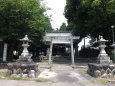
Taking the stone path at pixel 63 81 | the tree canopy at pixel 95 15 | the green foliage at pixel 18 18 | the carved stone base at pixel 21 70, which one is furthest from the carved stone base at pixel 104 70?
the green foliage at pixel 18 18

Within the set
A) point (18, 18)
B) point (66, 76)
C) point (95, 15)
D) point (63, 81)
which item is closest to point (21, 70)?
point (63, 81)

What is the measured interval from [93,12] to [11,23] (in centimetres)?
1042

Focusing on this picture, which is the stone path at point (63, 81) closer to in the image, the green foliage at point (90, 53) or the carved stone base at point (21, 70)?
the carved stone base at point (21, 70)

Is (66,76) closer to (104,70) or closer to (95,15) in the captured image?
(104,70)

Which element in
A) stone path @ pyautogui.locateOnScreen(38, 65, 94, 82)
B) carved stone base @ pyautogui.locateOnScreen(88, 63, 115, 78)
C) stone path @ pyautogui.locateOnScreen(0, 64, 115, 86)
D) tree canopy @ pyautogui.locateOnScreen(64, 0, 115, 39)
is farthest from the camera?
tree canopy @ pyautogui.locateOnScreen(64, 0, 115, 39)

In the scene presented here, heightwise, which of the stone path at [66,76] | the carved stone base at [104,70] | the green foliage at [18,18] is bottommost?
the stone path at [66,76]

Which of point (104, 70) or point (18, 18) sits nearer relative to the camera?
point (104, 70)

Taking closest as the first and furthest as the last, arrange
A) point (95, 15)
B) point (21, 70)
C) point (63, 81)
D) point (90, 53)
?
point (63, 81)
point (21, 70)
point (95, 15)
point (90, 53)

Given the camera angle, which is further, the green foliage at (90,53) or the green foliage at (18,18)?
the green foliage at (90,53)

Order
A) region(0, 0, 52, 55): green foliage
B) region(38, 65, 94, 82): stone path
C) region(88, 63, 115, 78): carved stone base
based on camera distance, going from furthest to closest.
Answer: region(0, 0, 52, 55): green foliage → region(88, 63, 115, 78): carved stone base → region(38, 65, 94, 82): stone path

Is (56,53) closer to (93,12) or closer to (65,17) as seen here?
(65,17)

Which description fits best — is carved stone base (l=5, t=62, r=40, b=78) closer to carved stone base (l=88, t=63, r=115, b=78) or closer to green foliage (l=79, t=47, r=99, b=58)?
carved stone base (l=88, t=63, r=115, b=78)

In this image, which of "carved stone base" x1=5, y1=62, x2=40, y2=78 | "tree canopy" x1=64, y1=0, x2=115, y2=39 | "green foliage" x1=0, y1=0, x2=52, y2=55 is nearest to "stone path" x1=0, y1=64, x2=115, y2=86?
"carved stone base" x1=5, y1=62, x2=40, y2=78

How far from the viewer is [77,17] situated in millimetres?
18609
